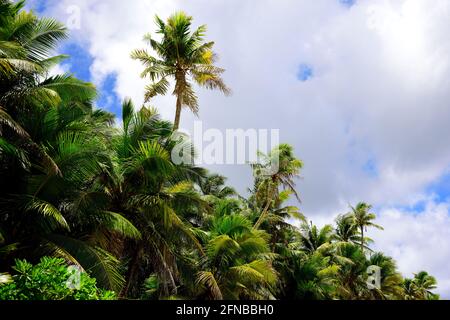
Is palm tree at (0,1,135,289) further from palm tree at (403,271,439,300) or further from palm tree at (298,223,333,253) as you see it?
palm tree at (403,271,439,300)

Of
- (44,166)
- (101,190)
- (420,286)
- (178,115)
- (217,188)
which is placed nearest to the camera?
(44,166)

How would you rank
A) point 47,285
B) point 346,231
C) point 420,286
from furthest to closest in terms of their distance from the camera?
point 420,286, point 346,231, point 47,285

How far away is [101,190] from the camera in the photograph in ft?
44.7

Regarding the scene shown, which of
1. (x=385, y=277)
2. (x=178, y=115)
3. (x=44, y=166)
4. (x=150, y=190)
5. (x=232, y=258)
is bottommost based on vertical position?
(x=232, y=258)

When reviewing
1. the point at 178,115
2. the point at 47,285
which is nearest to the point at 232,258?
the point at 178,115

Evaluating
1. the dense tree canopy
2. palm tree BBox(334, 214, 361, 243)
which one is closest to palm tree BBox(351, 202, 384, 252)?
palm tree BBox(334, 214, 361, 243)

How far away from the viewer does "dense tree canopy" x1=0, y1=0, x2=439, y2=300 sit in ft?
36.0

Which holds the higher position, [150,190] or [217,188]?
[217,188]

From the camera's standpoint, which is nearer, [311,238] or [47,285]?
[47,285]

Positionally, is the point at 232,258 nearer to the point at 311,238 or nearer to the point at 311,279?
the point at 311,279

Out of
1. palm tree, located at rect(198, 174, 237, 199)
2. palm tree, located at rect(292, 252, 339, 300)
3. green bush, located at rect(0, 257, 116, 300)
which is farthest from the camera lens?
palm tree, located at rect(198, 174, 237, 199)

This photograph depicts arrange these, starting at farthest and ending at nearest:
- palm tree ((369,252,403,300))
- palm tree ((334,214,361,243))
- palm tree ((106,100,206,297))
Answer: palm tree ((334,214,361,243)), palm tree ((369,252,403,300)), palm tree ((106,100,206,297))

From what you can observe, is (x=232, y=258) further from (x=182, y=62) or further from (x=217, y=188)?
(x=217, y=188)
